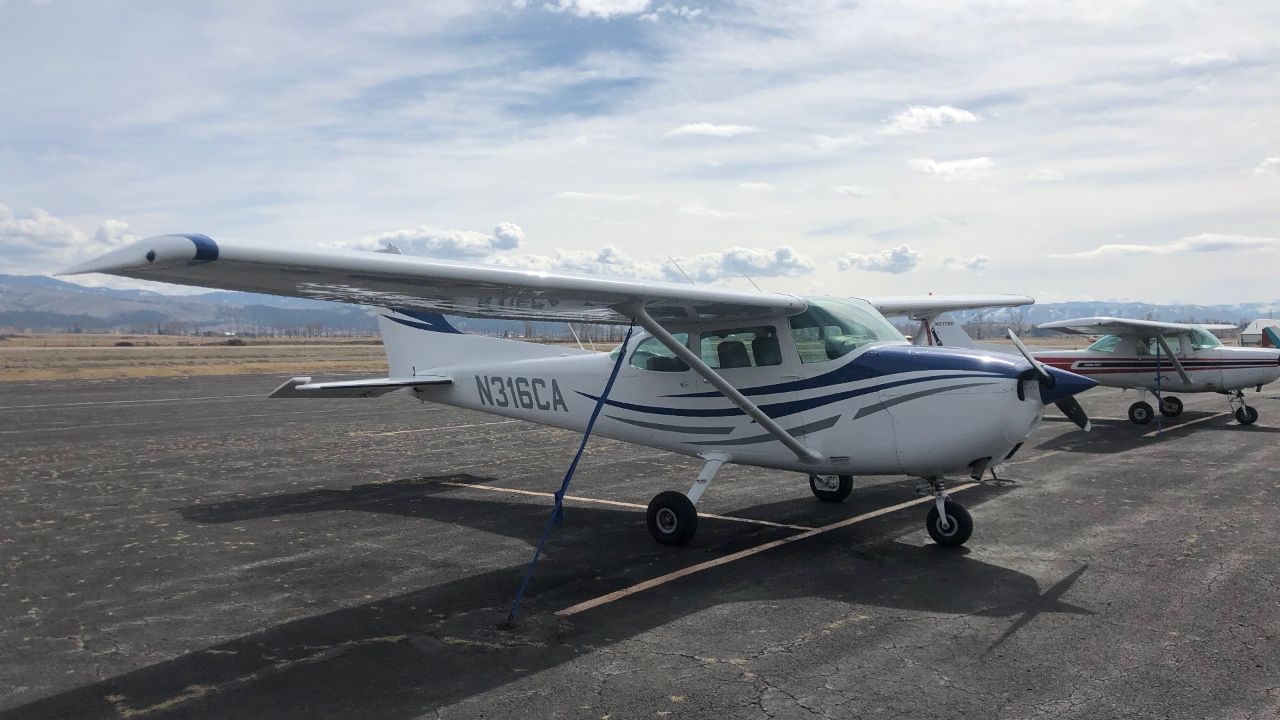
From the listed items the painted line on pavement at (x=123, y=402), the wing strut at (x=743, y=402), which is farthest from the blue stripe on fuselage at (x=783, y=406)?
the painted line on pavement at (x=123, y=402)

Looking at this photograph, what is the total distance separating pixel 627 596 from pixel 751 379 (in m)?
2.76

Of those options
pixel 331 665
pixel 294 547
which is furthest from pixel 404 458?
pixel 331 665

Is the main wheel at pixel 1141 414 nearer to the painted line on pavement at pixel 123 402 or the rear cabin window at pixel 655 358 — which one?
the rear cabin window at pixel 655 358

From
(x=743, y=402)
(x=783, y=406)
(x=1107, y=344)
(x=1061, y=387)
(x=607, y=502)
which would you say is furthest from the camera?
(x=1107, y=344)

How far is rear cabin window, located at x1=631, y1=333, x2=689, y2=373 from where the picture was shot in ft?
28.7

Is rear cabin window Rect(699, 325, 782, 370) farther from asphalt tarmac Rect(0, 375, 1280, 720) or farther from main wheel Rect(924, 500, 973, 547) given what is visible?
main wheel Rect(924, 500, 973, 547)

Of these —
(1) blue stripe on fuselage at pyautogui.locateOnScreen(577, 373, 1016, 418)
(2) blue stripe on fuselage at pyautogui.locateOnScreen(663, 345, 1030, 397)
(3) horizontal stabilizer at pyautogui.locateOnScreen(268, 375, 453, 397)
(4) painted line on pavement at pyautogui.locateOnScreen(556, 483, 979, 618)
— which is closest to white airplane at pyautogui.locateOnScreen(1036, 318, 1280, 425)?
(4) painted line on pavement at pyautogui.locateOnScreen(556, 483, 979, 618)

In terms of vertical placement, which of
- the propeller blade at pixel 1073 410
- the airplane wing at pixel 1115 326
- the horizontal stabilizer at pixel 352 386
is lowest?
the horizontal stabilizer at pixel 352 386

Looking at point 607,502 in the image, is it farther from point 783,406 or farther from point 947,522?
point 947,522

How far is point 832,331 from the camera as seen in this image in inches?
312

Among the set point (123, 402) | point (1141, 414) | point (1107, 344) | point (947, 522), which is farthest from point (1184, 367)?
point (123, 402)

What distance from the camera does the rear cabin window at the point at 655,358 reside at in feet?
28.7

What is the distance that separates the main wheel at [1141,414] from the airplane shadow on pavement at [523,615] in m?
11.7

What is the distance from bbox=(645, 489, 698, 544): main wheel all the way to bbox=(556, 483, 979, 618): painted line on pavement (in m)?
0.50
